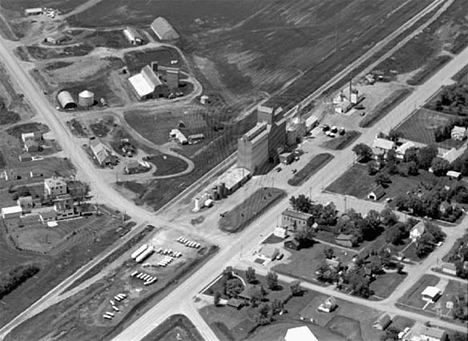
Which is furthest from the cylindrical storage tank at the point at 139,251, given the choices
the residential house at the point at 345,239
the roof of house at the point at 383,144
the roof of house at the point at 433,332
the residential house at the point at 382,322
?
the roof of house at the point at 383,144

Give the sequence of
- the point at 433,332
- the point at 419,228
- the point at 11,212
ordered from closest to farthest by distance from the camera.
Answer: the point at 433,332
the point at 419,228
the point at 11,212

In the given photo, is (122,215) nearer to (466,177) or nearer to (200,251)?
(200,251)

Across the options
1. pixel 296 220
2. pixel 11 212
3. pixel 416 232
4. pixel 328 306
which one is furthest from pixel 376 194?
pixel 11 212

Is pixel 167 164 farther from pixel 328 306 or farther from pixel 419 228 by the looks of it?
pixel 328 306

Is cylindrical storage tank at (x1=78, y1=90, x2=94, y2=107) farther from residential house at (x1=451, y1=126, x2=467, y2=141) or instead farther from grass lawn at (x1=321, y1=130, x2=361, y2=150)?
residential house at (x1=451, y1=126, x2=467, y2=141)

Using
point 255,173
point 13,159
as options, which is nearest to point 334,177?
point 255,173
